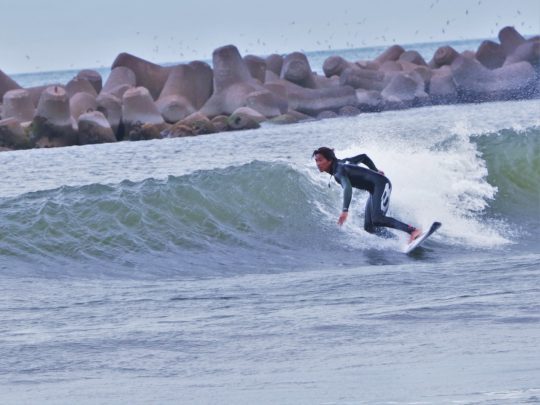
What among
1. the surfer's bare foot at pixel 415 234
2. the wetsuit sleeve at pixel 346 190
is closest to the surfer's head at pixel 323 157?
the wetsuit sleeve at pixel 346 190

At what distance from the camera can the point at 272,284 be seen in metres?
13.5

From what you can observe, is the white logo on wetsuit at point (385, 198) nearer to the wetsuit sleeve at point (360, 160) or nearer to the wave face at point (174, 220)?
the wetsuit sleeve at point (360, 160)

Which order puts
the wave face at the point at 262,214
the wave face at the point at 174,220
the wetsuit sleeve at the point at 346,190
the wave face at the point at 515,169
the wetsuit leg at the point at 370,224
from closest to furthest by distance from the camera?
the wetsuit sleeve at the point at 346,190, the wetsuit leg at the point at 370,224, the wave face at the point at 262,214, the wave face at the point at 174,220, the wave face at the point at 515,169

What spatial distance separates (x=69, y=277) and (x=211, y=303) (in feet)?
10.2

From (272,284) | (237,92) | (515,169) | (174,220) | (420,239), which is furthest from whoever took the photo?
(237,92)

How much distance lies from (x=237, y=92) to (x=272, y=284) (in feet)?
87.4

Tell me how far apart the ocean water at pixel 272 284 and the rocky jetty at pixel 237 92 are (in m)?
7.52

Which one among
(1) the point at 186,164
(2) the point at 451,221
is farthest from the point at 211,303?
(1) the point at 186,164

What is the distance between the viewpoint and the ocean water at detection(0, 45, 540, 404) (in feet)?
29.2

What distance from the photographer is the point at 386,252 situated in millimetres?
15766

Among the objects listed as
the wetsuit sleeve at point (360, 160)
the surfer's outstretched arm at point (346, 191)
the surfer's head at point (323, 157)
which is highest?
the surfer's head at point (323, 157)

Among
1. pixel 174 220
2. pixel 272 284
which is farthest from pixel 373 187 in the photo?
pixel 174 220

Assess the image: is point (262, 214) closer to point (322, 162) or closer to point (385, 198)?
point (385, 198)

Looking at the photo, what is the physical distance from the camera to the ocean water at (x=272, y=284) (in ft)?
29.2
